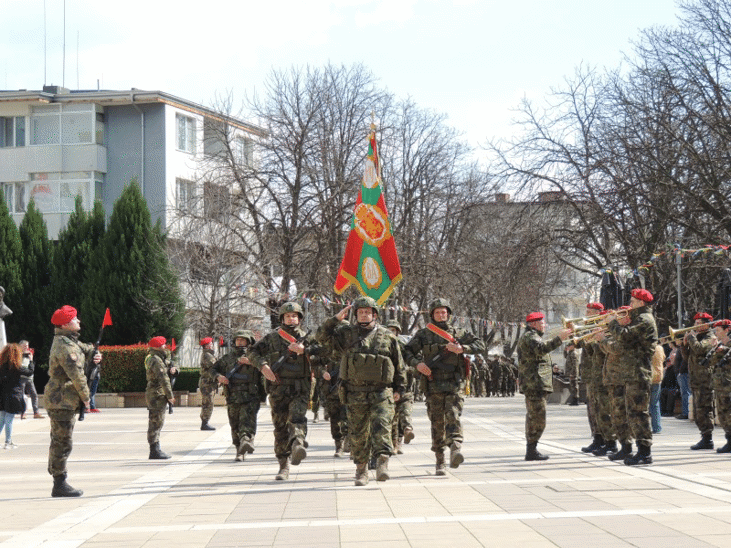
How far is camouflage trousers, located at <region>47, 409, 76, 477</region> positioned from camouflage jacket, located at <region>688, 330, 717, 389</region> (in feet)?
29.3

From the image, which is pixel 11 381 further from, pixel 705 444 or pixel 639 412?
pixel 705 444

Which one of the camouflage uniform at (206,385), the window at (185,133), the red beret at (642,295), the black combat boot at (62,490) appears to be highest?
the window at (185,133)

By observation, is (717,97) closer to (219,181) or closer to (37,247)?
(219,181)

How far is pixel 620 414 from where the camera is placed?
571 inches

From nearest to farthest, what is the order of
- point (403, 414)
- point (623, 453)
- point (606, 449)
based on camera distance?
point (623, 453) → point (606, 449) → point (403, 414)

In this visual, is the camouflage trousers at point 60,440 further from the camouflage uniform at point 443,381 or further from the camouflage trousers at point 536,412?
the camouflage trousers at point 536,412

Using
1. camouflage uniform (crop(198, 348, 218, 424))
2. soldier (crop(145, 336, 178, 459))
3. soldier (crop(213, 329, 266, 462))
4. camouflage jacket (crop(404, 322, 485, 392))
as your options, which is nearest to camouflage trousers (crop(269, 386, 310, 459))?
camouflage jacket (crop(404, 322, 485, 392))

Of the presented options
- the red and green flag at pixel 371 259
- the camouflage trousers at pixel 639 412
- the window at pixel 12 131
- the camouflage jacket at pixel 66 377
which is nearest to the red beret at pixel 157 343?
the red and green flag at pixel 371 259

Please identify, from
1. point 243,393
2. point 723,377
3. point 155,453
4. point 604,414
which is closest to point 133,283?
point 155,453

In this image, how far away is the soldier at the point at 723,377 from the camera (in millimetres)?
15547

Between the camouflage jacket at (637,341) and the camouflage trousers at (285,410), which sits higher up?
the camouflage jacket at (637,341)

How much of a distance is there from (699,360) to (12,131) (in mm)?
42602

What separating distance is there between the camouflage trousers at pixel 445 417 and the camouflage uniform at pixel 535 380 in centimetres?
166

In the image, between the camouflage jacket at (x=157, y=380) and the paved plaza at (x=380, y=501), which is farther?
the camouflage jacket at (x=157, y=380)
